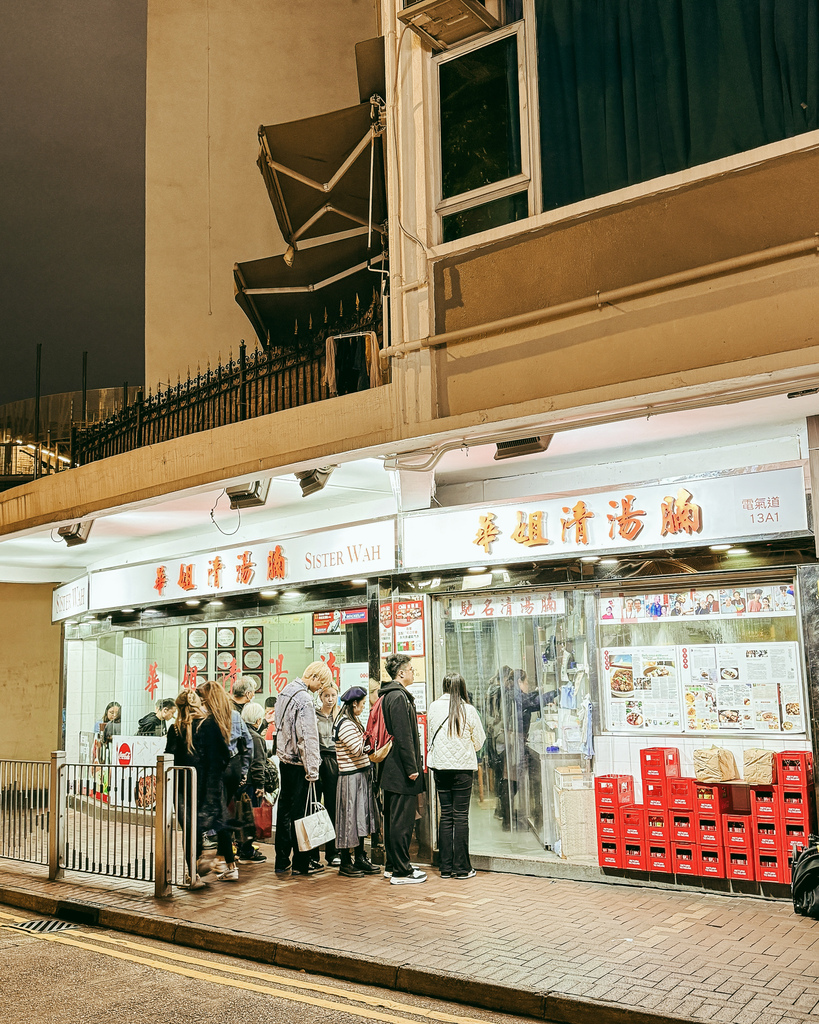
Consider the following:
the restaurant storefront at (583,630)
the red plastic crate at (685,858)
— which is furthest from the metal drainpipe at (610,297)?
the red plastic crate at (685,858)

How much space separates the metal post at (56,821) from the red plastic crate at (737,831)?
6.57m

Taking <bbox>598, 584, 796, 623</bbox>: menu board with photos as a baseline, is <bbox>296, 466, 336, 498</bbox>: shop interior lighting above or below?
above

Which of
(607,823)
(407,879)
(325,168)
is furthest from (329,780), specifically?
(325,168)

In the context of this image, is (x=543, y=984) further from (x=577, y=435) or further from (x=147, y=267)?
(x=147, y=267)

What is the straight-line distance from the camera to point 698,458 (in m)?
8.75

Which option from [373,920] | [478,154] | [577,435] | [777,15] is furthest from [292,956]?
[777,15]

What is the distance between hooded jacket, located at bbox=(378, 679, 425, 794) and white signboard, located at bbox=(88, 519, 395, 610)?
5.55 ft

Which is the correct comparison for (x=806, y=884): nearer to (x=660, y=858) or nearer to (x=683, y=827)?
(x=683, y=827)

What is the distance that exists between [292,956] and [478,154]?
23.7 ft

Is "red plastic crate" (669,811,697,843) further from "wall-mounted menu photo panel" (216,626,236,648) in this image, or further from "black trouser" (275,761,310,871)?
"wall-mounted menu photo panel" (216,626,236,648)

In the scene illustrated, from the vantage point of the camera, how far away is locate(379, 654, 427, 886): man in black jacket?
9.08m

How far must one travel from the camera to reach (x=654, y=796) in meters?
8.59

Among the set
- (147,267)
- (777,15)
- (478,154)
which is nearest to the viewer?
(777,15)

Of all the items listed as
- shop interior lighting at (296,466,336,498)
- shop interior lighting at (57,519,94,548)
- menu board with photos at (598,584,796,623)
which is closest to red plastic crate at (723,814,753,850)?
menu board with photos at (598,584,796,623)
